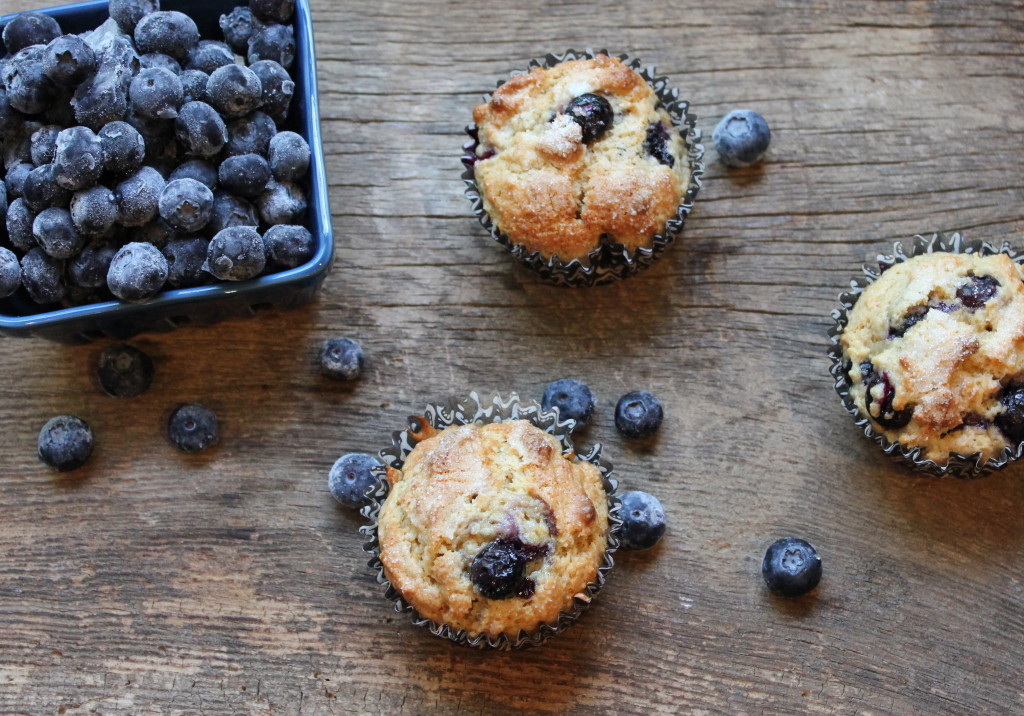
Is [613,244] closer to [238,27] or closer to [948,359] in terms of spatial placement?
[948,359]

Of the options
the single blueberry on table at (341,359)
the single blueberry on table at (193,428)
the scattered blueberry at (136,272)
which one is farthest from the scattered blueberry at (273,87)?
the single blueberry on table at (193,428)

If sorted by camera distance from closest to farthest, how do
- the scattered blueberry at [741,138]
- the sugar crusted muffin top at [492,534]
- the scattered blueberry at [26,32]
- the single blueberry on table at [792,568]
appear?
the sugar crusted muffin top at [492,534] → the scattered blueberry at [26,32] → the single blueberry on table at [792,568] → the scattered blueberry at [741,138]

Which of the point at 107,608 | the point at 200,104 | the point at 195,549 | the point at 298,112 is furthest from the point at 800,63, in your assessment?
the point at 107,608

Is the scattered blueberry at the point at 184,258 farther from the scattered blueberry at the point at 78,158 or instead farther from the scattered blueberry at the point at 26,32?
the scattered blueberry at the point at 26,32

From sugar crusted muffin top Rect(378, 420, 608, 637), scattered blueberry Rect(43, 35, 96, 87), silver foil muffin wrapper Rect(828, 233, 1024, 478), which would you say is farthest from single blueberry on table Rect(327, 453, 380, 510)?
Result: silver foil muffin wrapper Rect(828, 233, 1024, 478)

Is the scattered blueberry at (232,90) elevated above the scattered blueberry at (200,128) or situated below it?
above

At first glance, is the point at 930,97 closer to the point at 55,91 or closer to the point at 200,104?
the point at 200,104
